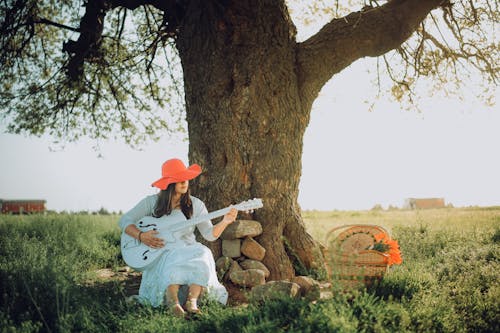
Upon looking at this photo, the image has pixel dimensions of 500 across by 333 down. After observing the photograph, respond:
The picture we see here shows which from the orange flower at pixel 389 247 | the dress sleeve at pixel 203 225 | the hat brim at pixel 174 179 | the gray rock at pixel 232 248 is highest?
the hat brim at pixel 174 179

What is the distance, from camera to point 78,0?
1091 cm

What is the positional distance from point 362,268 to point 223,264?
7.11 ft

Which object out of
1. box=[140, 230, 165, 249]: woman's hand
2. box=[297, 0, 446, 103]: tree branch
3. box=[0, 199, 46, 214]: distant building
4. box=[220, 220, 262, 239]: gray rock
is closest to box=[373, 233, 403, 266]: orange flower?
box=[220, 220, 262, 239]: gray rock

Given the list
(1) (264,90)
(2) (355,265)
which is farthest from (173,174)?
(1) (264,90)

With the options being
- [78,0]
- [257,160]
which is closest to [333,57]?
[257,160]

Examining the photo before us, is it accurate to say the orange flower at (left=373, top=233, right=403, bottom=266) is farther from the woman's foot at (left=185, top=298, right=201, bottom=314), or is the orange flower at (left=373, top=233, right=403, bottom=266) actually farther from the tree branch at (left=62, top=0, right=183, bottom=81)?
the tree branch at (left=62, top=0, right=183, bottom=81)

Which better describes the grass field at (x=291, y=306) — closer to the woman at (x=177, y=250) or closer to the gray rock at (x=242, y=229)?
the woman at (x=177, y=250)

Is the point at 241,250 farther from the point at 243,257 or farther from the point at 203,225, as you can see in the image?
the point at 203,225

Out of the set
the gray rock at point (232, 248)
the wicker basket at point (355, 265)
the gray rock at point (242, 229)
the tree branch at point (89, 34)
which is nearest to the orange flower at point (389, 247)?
the wicker basket at point (355, 265)

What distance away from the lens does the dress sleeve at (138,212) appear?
5184 mm

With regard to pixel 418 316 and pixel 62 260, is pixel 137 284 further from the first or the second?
pixel 418 316

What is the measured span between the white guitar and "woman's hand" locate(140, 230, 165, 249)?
51 mm

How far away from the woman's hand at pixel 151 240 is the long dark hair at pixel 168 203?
0.28 meters

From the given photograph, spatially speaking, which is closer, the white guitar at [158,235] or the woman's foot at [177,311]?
the woman's foot at [177,311]
